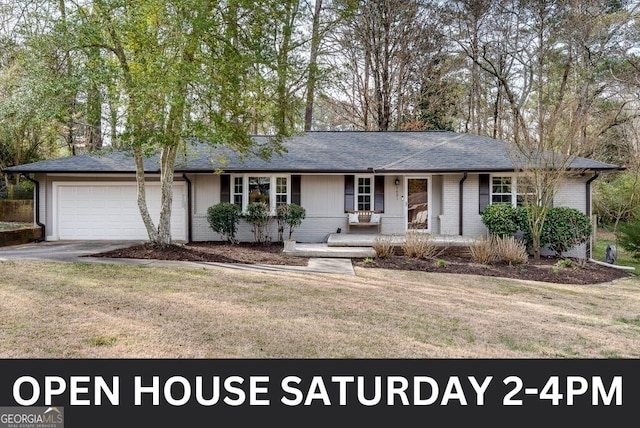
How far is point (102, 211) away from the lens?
13.9m

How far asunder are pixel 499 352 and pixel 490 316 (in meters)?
1.61

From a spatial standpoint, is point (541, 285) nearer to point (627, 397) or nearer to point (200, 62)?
point (627, 397)

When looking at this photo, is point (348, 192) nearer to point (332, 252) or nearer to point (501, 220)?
point (332, 252)

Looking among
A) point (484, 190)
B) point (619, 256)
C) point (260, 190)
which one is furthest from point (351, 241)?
point (619, 256)

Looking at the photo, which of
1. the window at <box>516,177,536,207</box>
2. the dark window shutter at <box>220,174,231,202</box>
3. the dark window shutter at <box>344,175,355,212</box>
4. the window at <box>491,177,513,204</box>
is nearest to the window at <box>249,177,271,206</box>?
the dark window shutter at <box>220,174,231,202</box>

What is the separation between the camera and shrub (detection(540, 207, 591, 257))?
11.3 m

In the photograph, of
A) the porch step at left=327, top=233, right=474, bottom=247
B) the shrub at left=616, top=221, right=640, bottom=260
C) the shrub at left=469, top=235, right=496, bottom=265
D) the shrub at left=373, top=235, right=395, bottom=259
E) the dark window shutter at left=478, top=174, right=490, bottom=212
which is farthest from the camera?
the dark window shutter at left=478, top=174, right=490, bottom=212

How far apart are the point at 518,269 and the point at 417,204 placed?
176 inches

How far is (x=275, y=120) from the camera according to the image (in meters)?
10.8

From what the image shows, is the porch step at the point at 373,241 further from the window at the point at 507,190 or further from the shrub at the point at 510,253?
the window at the point at 507,190

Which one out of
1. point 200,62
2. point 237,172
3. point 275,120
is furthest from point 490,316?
point 237,172

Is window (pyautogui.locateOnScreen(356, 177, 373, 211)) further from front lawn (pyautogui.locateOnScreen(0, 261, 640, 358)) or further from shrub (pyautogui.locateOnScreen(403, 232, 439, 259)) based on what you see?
front lawn (pyautogui.locateOnScreen(0, 261, 640, 358))

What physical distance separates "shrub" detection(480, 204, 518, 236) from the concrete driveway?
35.7 ft

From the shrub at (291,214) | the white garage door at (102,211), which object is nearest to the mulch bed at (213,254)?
the shrub at (291,214)
